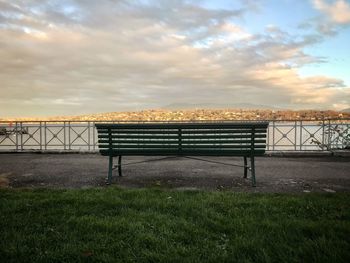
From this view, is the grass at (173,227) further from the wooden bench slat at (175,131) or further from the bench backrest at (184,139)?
the wooden bench slat at (175,131)

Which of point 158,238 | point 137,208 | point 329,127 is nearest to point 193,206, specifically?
point 137,208

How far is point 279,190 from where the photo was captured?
694cm

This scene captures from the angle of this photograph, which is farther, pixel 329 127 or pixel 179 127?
pixel 329 127

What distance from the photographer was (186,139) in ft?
24.9

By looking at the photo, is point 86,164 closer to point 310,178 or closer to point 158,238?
point 310,178

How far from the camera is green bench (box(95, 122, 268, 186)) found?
7.43 metres

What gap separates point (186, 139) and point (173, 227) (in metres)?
3.18

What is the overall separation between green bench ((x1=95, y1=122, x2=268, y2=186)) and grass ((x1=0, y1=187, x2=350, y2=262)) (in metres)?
1.34

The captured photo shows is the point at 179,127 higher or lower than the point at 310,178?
higher

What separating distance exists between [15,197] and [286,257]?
14.2 ft

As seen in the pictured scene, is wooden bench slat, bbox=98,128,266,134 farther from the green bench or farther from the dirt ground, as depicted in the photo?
the dirt ground

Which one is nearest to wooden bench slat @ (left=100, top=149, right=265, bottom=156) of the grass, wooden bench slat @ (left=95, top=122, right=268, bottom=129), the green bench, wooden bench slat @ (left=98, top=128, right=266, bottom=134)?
the green bench

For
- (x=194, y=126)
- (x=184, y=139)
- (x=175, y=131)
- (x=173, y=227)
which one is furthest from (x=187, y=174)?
(x=173, y=227)

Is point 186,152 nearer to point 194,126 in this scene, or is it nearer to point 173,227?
point 194,126
